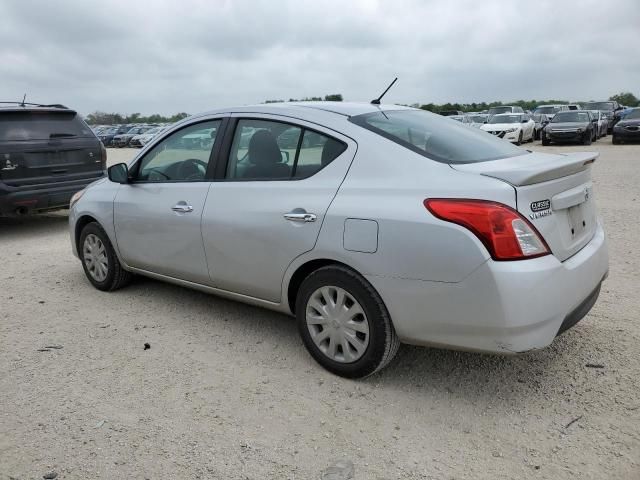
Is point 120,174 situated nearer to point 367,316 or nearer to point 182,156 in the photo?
point 182,156

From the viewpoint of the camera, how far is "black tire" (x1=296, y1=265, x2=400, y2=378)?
3.06 m

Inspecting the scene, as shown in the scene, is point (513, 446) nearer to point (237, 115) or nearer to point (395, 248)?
point (395, 248)

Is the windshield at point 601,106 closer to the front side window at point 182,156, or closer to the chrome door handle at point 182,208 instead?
the front side window at point 182,156

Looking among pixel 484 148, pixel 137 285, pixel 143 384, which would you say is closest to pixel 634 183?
pixel 484 148

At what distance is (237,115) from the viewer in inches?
156

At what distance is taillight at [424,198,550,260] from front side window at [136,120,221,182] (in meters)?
2.05

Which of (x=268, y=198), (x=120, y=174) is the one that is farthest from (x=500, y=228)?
(x=120, y=174)

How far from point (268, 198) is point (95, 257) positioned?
239 centimetres

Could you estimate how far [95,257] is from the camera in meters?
5.13

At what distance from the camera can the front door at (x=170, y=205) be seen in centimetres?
403

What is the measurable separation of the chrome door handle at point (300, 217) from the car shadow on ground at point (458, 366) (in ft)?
3.15

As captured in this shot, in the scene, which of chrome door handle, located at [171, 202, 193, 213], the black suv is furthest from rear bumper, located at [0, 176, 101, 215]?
chrome door handle, located at [171, 202, 193, 213]

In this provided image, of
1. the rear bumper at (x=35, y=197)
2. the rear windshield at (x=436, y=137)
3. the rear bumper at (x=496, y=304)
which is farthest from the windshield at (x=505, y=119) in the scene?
the rear bumper at (x=496, y=304)

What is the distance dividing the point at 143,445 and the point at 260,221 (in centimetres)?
145
